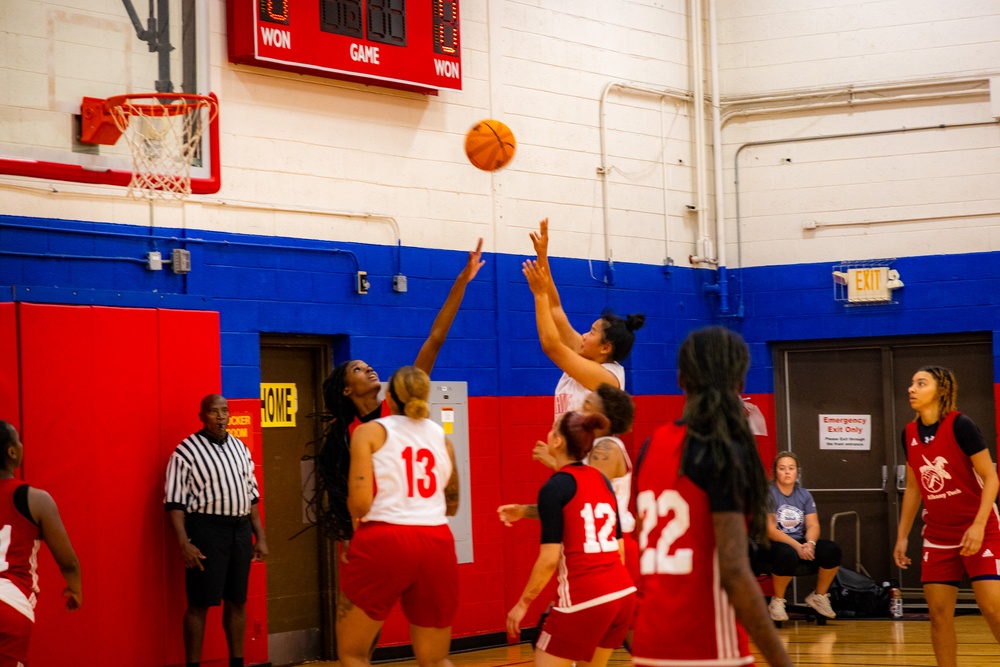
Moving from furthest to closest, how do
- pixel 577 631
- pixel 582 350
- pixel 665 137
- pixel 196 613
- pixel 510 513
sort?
pixel 665 137, pixel 196 613, pixel 582 350, pixel 510 513, pixel 577 631

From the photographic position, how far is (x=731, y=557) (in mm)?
Answer: 3164

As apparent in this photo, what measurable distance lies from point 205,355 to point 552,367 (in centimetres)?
324

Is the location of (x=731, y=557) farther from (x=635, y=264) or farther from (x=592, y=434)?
(x=635, y=264)

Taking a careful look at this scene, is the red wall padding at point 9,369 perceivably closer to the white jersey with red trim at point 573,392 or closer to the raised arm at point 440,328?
the raised arm at point 440,328

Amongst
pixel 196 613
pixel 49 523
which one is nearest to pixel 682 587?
pixel 49 523

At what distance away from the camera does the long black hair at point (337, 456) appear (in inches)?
256

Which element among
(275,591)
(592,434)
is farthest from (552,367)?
(592,434)

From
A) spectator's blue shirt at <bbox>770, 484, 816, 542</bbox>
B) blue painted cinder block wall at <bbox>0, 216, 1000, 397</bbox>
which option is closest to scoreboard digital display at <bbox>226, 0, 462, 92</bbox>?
blue painted cinder block wall at <bbox>0, 216, 1000, 397</bbox>

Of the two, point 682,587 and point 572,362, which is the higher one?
point 572,362

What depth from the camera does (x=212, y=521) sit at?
7.53m

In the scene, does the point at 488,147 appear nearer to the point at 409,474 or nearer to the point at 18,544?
the point at 409,474

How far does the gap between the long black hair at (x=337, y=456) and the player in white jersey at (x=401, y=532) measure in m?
1.09

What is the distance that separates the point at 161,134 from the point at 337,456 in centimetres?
218

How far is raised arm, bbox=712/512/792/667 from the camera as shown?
314 cm
